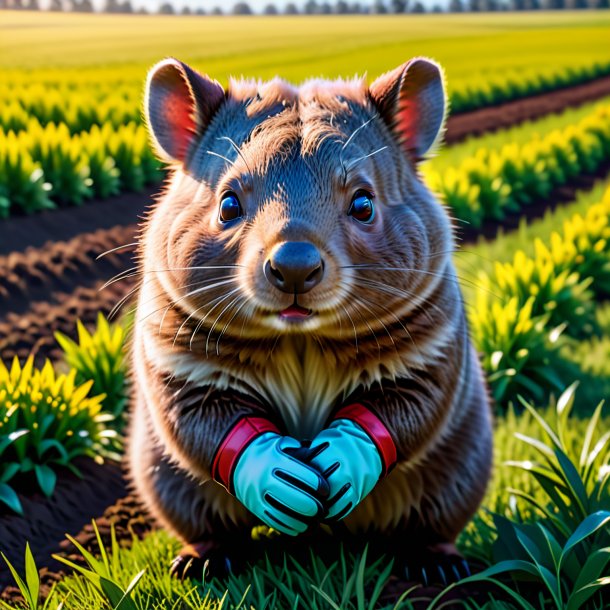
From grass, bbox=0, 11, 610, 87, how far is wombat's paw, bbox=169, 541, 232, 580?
292 centimetres

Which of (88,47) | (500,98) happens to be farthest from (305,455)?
(500,98)

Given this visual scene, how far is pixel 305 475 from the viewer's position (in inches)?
80.9

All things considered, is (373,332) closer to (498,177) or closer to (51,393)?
(51,393)

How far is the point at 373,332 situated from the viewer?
6.97 ft

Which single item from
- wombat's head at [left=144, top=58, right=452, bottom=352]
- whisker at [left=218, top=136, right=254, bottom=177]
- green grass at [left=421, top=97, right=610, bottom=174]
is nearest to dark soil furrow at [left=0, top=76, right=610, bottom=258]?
green grass at [left=421, top=97, right=610, bottom=174]

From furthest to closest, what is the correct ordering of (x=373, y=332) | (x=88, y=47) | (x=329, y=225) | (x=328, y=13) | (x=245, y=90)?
(x=328, y=13)
(x=88, y=47)
(x=245, y=90)
(x=373, y=332)
(x=329, y=225)

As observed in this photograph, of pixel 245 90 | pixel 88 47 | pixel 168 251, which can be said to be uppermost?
pixel 245 90

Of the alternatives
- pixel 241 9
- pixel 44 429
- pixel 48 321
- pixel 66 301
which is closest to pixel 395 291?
pixel 44 429

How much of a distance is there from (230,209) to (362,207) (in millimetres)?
313

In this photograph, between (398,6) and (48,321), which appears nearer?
(48,321)

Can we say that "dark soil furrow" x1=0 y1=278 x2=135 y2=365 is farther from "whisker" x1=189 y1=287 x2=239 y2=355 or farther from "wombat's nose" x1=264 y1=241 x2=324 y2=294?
"wombat's nose" x1=264 y1=241 x2=324 y2=294

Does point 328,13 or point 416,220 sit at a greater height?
point 416,220

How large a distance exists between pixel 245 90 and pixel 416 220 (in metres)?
Result: 0.57

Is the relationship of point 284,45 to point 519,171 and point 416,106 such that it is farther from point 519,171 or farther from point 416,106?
point 416,106
